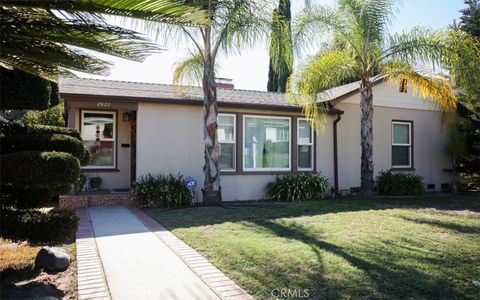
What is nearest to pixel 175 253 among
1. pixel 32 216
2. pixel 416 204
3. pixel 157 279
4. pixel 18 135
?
pixel 157 279

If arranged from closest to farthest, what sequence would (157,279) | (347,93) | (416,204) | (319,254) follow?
1. (157,279)
2. (319,254)
3. (416,204)
4. (347,93)

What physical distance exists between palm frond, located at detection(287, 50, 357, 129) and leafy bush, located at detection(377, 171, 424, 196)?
3325 millimetres

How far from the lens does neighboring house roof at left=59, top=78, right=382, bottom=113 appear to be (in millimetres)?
11031

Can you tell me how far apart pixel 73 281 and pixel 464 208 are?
9633 mm

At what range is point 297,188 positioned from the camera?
477 inches

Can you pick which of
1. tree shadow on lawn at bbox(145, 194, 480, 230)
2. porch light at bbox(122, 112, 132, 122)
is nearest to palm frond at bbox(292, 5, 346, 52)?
tree shadow on lawn at bbox(145, 194, 480, 230)

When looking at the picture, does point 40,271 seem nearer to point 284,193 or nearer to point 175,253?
point 175,253

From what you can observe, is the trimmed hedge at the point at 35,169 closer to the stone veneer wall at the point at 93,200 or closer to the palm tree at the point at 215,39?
the palm tree at the point at 215,39

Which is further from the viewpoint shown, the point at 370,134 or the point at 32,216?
the point at 370,134

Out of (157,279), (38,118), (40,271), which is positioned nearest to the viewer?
(157,279)

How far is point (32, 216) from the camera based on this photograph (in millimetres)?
4680

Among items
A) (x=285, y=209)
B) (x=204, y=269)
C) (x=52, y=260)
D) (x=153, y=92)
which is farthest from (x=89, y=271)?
(x=153, y=92)

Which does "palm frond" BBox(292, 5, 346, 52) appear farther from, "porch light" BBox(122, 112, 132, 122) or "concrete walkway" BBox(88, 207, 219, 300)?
"concrete walkway" BBox(88, 207, 219, 300)

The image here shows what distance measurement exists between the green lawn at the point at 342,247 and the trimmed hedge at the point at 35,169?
2.19 meters
